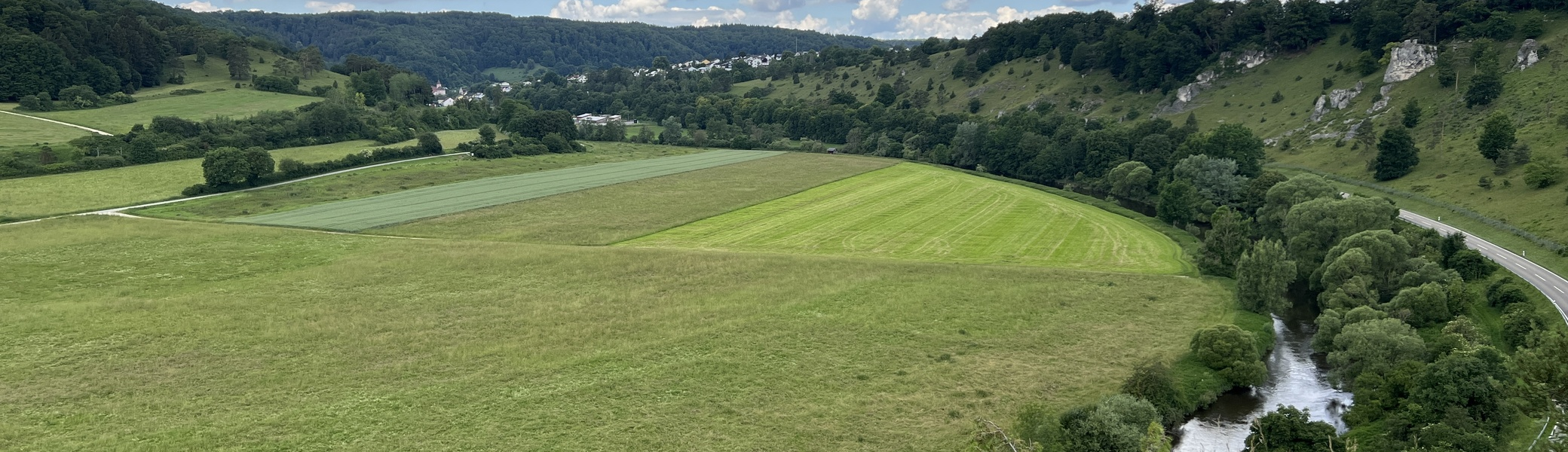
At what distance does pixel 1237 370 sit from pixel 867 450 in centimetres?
2294

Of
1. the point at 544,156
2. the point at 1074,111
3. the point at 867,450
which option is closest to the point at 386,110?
the point at 544,156

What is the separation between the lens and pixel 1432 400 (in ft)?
115

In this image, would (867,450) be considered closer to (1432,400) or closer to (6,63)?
(1432,400)

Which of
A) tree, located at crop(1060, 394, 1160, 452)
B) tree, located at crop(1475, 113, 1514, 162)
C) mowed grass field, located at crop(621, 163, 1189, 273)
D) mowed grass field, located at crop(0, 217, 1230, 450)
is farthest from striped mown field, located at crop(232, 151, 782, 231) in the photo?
tree, located at crop(1475, 113, 1514, 162)

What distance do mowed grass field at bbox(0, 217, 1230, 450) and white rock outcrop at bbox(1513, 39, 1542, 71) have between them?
75738mm

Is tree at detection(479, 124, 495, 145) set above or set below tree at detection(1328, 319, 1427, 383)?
above

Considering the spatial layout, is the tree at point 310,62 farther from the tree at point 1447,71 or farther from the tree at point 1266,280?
the tree at point 1447,71

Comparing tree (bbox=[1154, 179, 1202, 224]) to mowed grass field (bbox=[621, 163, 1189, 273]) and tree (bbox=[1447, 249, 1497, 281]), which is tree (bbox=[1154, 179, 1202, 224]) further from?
tree (bbox=[1447, 249, 1497, 281])

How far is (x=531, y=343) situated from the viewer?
156ft

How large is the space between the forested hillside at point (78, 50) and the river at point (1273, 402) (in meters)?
165

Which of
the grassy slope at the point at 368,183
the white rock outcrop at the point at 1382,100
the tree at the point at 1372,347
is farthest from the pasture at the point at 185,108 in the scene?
the white rock outcrop at the point at 1382,100

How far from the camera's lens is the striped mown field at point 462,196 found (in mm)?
80688

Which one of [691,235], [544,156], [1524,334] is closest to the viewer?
[1524,334]

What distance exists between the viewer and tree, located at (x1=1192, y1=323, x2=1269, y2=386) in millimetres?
45594
